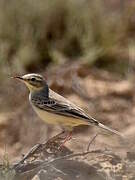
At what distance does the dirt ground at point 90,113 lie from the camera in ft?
19.3

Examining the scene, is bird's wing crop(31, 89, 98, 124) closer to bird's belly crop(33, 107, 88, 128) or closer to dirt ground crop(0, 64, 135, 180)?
bird's belly crop(33, 107, 88, 128)

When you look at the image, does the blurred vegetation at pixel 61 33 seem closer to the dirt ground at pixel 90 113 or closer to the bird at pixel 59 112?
the dirt ground at pixel 90 113

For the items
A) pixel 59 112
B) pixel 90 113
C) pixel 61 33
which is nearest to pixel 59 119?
pixel 59 112

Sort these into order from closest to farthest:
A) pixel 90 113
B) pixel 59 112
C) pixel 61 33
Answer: pixel 59 112, pixel 90 113, pixel 61 33

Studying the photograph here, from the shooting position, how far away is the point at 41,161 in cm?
590

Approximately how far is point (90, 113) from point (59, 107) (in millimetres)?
2460

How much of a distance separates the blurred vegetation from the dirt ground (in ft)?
2.81

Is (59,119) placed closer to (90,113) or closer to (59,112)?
(59,112)

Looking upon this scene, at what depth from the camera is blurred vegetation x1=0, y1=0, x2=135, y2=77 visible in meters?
11.2

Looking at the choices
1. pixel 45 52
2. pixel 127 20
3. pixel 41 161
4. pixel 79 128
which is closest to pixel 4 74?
pixel 45 52

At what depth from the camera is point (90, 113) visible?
875 cm

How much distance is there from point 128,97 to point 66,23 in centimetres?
308

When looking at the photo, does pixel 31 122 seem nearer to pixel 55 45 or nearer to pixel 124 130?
pixel 124 130

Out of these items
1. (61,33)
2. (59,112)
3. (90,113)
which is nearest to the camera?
(59,112)
